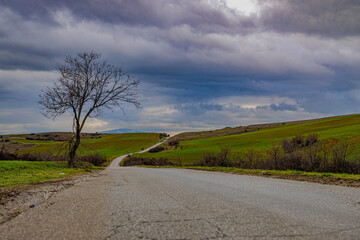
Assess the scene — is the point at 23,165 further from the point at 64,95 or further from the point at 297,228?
the point at 297,228

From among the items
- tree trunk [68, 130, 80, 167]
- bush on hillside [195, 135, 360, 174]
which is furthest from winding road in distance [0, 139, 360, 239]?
tree trunk [68, 130, 80, 167]

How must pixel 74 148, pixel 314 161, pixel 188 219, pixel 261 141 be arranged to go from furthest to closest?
pixel 261 141 → pixel 74 148 → pixel 314 161 → pixel 188 219

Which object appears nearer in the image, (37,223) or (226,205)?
(37,223)

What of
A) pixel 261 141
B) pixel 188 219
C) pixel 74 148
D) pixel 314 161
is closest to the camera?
pixel 188 219

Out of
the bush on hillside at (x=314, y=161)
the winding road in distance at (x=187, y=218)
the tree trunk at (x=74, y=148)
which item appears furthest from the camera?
the tree trunk at (x=74, y=148)

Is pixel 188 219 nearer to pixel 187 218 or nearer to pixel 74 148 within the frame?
pixel 187 218

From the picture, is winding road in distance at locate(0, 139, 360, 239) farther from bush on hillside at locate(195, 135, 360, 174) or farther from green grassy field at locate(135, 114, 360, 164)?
green grassy field at locate(135, 114, 360, 164)

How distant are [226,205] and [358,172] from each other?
11185 millimetres

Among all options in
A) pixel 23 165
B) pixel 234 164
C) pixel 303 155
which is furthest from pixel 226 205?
pixel 234 164

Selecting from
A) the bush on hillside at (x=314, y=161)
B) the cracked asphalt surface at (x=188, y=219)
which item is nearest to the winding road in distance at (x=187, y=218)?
the cracked asphalt surface at (x=188, y=219)

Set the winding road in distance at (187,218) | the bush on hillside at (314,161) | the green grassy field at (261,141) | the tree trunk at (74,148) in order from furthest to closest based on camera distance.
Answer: the green grassy field at (261,141) → the tree trunk at (74,148) → the bush on hillside at (314,161) → the winding road in distance at (187,218)

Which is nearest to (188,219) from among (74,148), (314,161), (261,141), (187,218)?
(187,218)

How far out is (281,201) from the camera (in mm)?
6336

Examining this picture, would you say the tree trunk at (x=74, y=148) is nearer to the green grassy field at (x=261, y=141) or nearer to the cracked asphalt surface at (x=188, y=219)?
the cracked asphalt surface at (x=188, y=219)
